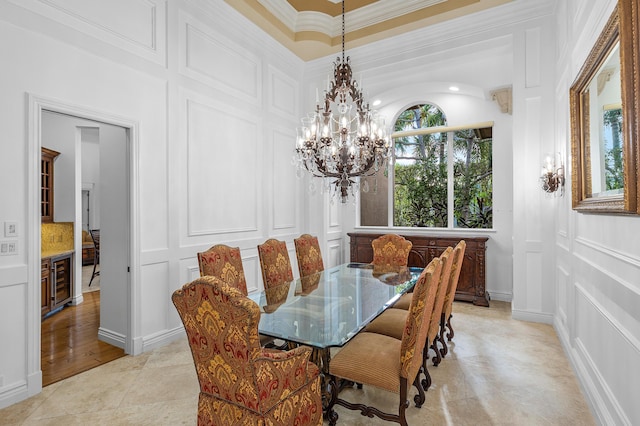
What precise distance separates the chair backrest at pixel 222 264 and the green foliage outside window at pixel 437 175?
144 inches

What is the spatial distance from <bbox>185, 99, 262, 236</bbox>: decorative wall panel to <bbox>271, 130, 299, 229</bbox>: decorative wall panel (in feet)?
1.30

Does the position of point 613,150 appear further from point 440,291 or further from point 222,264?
point 222,264

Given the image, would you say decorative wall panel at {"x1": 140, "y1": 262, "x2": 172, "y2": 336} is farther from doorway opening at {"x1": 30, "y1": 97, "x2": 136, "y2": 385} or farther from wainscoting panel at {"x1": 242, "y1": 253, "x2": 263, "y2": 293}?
wainscoting panel at {"x1": 242, "y1": 253, "x2": 263, "y2": 293}

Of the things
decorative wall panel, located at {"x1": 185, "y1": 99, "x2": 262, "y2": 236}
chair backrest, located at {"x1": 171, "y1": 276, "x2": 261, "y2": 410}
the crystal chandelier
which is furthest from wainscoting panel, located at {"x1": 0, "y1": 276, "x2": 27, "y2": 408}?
the crystal chandelier

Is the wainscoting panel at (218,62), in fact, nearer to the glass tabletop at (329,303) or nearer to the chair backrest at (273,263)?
the chair backrest at (273,263)

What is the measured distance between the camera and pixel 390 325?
2.44 metres

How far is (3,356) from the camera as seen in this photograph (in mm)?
2256

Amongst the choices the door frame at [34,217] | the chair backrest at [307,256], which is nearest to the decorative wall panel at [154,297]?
the door frame at [34,217]

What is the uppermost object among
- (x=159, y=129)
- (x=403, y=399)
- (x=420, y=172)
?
(x=159, y=129)

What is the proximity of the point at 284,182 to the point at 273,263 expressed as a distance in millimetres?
2098

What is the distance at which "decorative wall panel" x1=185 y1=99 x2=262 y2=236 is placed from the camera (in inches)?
144

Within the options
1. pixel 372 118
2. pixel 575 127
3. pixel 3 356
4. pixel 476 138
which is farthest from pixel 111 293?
pixel 476 138

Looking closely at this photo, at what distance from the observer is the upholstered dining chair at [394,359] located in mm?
1699

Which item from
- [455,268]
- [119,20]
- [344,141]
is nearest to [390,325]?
[455,268]
